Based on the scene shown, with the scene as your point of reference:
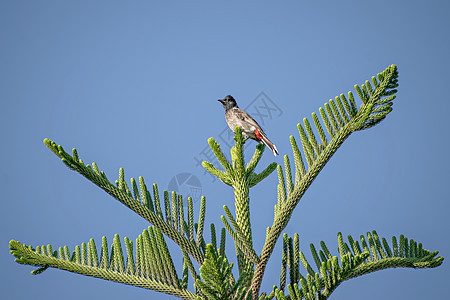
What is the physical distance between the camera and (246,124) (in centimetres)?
800

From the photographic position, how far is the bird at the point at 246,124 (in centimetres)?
738

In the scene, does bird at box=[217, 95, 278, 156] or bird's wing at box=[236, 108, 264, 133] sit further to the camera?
bird's wing at box=[236, 108, 264, 133]

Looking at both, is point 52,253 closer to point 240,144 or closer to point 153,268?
point 153,268

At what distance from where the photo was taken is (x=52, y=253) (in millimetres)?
3496

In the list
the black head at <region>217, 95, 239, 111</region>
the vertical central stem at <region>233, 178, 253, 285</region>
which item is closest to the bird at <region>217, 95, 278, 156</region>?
the black head at <region>217, 95, 239, 111</region>

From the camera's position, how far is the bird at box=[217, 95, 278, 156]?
738 cm

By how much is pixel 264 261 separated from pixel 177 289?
26.1 inches

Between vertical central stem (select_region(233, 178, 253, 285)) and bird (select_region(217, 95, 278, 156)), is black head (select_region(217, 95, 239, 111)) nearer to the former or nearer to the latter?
bird (select_region(217, 95, 278, 156))

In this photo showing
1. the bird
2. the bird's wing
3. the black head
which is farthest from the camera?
the black head

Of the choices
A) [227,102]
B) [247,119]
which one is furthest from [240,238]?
[227,102]

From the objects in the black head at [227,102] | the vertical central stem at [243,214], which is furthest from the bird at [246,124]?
the vertical central stem at [243,214]

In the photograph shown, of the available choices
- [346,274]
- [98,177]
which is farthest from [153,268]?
[346,274]

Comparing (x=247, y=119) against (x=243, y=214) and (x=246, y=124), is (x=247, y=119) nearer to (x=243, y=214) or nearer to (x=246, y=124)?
(x=246, y=124)

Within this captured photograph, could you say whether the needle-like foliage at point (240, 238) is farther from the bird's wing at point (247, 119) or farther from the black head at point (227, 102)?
the black head at point (227, 102)
